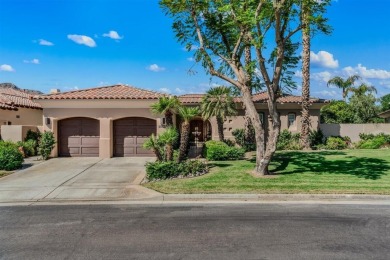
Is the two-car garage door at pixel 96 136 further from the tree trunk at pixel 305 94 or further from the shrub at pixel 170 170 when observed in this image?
the tree trunk at pixel 305 94

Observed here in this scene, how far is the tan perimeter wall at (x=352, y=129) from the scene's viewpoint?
27797 millimetres

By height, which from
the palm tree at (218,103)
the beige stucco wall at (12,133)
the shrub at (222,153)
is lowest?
the shrub at (222,153)

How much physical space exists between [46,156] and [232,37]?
1285cm

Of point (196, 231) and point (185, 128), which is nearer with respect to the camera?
point (196, 231)

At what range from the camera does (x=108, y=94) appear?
72.0ft

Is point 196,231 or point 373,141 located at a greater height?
point 373,141

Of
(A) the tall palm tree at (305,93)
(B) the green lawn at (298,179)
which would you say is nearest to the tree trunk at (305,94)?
(A) the tall palm tree at (305,93)

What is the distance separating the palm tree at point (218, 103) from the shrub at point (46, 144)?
31.0 ft

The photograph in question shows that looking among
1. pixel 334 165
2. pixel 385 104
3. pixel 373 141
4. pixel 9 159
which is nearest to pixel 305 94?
pixel 373 141

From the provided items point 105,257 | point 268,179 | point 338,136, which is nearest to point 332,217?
point 268,179

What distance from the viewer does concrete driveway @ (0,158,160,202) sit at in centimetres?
1141

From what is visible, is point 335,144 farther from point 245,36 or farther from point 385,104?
point 385,104

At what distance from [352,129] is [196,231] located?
24.2m

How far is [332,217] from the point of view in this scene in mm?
8867
